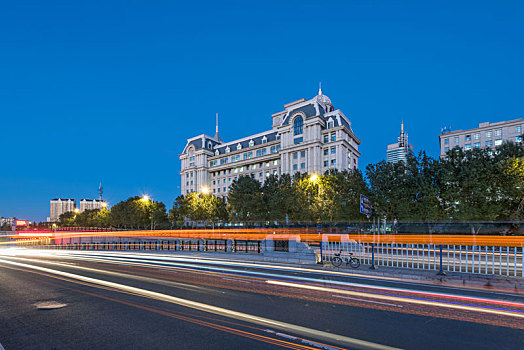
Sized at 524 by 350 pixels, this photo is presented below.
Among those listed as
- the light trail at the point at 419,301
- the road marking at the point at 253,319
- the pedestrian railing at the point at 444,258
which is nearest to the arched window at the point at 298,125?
the pedestrian railing at the point at 444,258

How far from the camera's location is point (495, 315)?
6.77 metres

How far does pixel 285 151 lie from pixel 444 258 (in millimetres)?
71018

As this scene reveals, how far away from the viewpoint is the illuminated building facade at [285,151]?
7700 cm

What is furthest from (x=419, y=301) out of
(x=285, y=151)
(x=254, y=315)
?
(x=285, y=151)

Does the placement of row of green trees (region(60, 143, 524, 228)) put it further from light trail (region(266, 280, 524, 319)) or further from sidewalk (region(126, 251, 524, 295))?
light trail (region(266, 280, 524, 319))

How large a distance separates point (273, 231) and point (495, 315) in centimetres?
2267

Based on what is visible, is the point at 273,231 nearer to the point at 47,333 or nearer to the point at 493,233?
the point at 493,233

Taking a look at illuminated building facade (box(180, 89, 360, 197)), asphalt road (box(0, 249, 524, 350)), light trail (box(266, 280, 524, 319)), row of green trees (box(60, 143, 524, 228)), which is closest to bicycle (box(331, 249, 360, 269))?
asphalt road (box(0, 249, 524, 350))

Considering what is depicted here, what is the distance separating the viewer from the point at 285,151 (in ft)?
273

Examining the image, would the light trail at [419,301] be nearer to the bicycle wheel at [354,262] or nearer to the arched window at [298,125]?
the bicycle wheel at [354,262]

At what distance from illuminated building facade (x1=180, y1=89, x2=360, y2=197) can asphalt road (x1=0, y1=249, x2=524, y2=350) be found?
56.6 metres

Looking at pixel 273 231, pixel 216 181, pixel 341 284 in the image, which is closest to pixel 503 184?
pixel 273 231

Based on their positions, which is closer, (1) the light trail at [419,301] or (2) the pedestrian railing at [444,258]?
(1) the light trail at [419,301]

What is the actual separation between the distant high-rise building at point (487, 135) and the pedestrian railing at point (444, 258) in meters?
72.9
